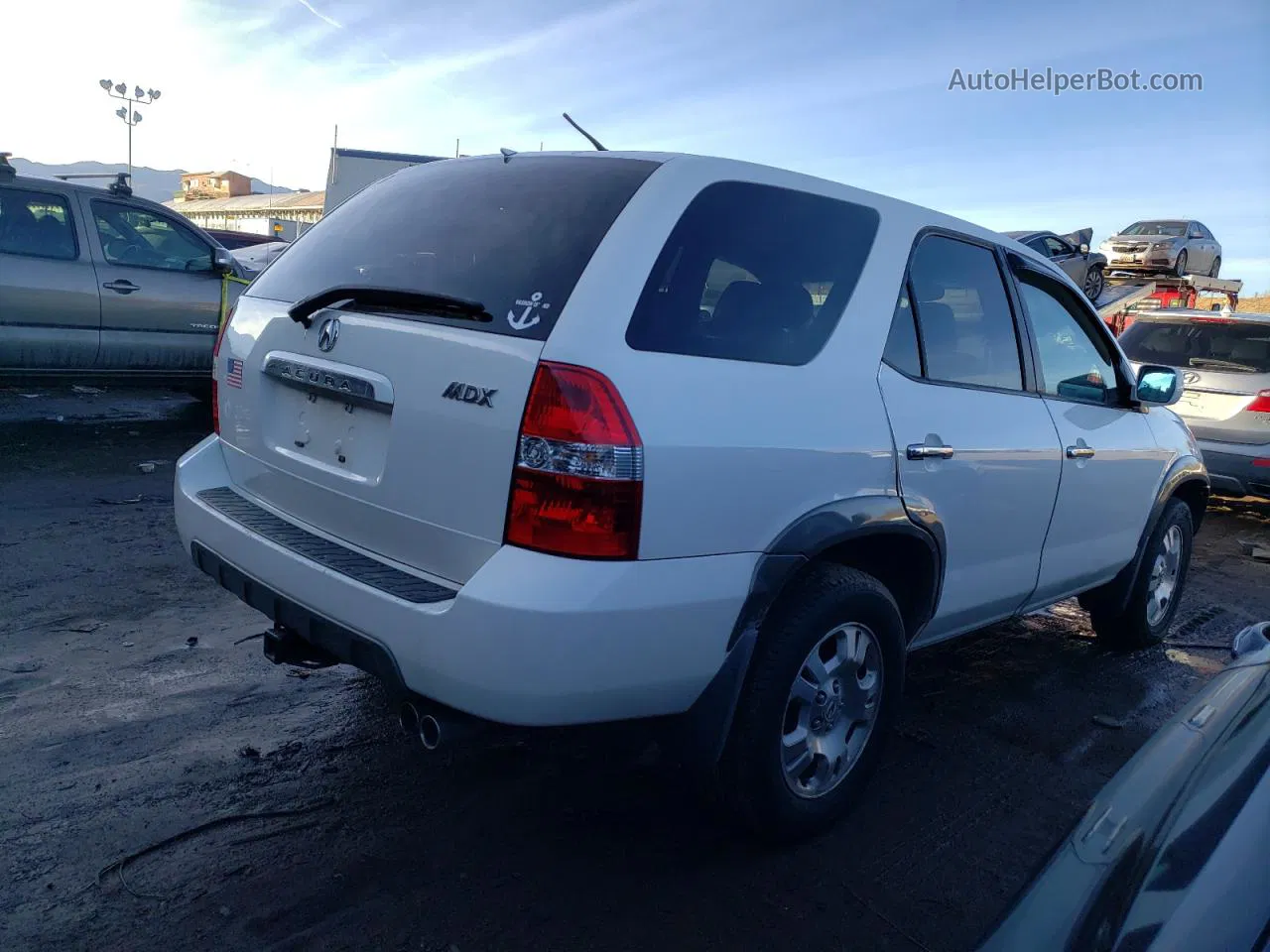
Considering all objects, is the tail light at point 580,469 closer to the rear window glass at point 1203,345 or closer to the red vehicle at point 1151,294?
the rear window glass at point 1203,345

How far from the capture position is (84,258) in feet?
25.3

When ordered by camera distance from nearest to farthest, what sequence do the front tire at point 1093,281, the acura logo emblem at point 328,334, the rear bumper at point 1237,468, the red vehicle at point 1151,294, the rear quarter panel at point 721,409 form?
the rear quarter panel at point 721,409 < the acura logo emblem at point 328,334 < the rear bumper at point 1237,468 < the red vehicle at point 1151,294 < the front tire at point 1093,281

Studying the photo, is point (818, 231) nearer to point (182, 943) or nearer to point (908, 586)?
point (908, 586)

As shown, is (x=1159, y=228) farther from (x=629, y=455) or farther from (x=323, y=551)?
(x=323, y=551)

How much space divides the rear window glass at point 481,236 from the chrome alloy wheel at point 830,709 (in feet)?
3.92

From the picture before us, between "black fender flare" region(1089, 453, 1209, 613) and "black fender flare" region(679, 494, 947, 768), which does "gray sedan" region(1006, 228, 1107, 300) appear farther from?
"black fender flare" region(679, 494, 947, 768)

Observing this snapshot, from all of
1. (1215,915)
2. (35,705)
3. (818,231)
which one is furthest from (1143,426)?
(35,705)

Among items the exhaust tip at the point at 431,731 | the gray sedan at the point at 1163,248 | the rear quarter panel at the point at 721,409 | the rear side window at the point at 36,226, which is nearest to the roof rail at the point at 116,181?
the rear side window at the point at 36,226

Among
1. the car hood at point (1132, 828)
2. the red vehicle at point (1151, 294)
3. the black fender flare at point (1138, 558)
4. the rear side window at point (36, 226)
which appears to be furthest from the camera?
the red vehicle at point (1151, 294)

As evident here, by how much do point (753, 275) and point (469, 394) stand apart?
89cm

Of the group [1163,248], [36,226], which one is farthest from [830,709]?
[1163,248]

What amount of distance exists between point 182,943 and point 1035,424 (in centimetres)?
306

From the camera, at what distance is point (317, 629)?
2510mm

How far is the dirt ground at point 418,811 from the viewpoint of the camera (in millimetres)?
2447
